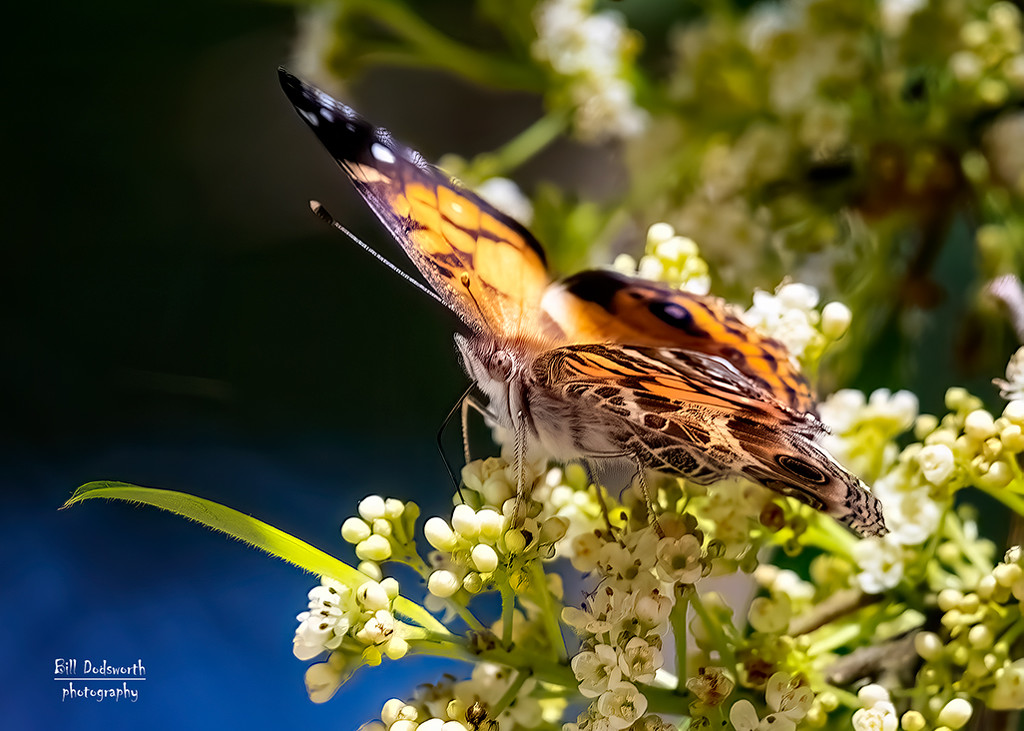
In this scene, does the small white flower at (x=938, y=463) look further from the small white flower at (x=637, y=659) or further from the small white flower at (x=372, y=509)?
the small white flower at (x=372, y=509)

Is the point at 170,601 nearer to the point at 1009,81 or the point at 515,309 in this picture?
the point at 515,309

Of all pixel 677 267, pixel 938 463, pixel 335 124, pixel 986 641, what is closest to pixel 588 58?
pixel 677 267

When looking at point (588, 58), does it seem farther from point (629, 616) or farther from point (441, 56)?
point (629, 616)

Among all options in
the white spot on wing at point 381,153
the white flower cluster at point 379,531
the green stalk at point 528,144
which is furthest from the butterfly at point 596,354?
the green stalk at point 528,144

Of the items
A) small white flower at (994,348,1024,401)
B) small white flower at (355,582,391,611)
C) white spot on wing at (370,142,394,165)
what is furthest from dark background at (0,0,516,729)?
small white flower at (994,348,1024,401)

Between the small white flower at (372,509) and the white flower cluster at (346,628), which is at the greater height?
the small white flower at (372,509)

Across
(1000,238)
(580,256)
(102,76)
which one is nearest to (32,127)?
(102,76)

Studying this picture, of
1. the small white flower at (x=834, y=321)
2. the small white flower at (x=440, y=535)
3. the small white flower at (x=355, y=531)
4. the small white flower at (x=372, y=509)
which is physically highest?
the small white flower at (x=834, y=321)

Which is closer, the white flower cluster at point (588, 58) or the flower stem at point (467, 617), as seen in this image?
the flower stem at point (467, 617)
